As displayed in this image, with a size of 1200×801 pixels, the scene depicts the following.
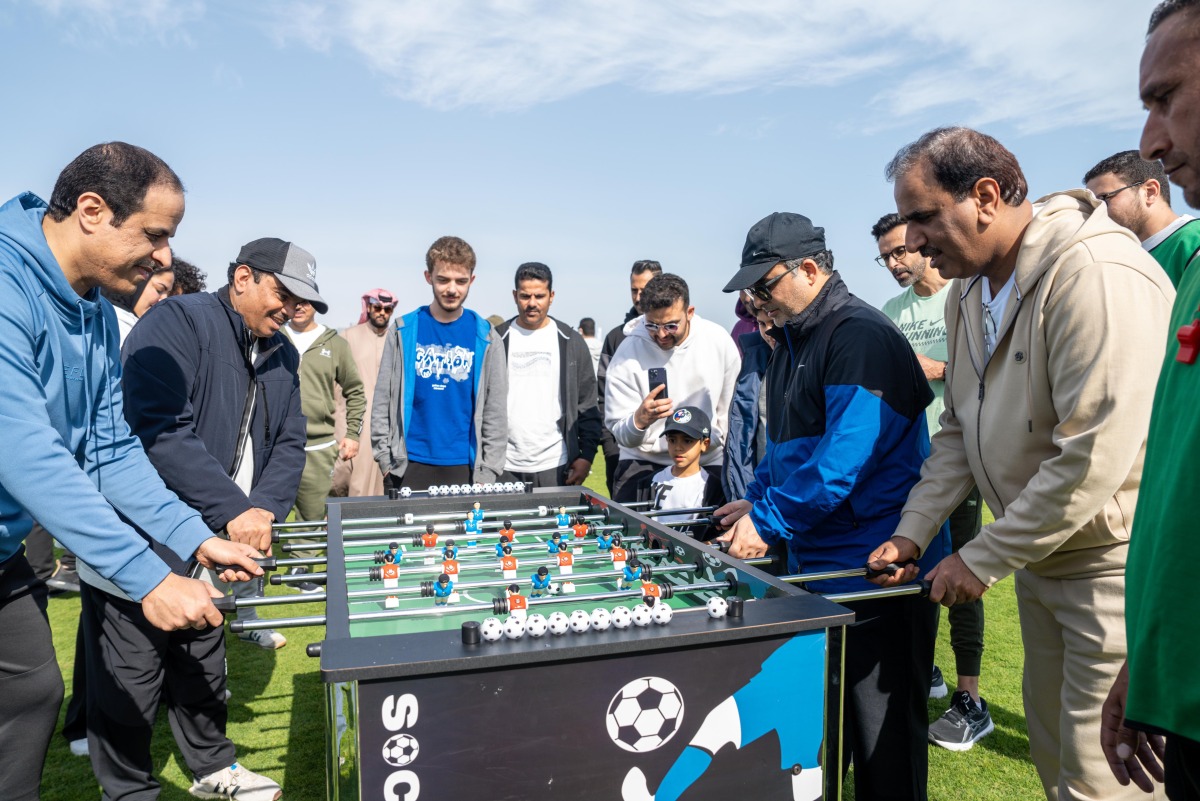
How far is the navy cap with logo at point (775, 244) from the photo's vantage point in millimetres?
2912

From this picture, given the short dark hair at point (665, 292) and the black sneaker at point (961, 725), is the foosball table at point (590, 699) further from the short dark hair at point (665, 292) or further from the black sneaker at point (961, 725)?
the short dark hair at point (665, 292)

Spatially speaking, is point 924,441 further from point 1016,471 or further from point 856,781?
point 856,781

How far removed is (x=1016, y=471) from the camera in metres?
2.29

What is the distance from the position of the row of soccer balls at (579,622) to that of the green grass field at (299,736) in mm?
2098

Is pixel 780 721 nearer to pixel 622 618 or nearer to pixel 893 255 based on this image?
pixel 622 618

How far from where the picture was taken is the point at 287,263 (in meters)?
3.38

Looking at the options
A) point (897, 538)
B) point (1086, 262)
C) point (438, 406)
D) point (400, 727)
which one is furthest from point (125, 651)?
point (1086, 262)

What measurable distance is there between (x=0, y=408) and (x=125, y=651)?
52.1 inches

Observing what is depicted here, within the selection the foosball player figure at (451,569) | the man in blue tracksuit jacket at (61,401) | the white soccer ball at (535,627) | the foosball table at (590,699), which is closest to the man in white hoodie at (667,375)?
the foosball player figure at (451,569)

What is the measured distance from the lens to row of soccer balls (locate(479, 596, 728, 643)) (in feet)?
5.65

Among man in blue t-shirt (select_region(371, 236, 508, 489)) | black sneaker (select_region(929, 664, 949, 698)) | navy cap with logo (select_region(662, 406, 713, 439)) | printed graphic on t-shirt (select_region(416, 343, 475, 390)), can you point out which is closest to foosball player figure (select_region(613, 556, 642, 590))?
navy cap with logo (select_region(662, 406, 713, 439))

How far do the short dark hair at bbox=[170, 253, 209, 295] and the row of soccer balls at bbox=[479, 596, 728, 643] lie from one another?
422 centimetres

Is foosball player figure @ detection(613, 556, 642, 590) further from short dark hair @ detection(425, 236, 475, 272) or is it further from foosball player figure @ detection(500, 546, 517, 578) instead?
short dark hair @ detection(425, 236, 475, 272)

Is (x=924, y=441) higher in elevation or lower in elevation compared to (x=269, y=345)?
lower
